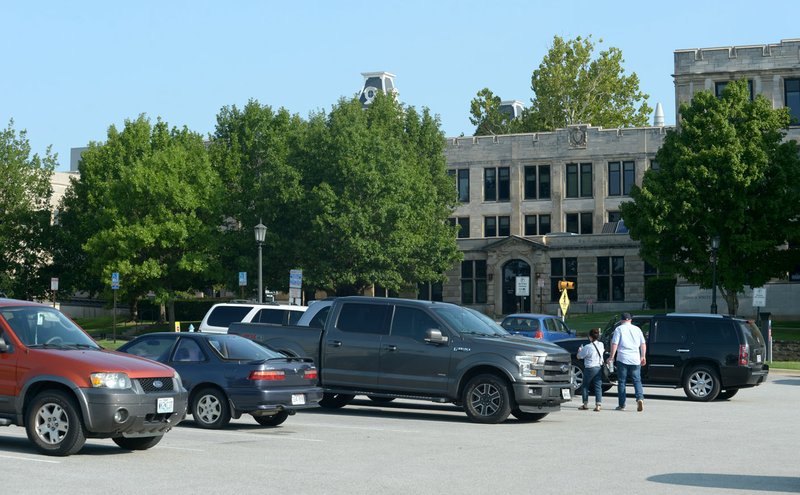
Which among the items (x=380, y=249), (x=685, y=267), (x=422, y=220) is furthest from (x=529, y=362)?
(x=422, y=220)

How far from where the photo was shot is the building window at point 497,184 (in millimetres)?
82375

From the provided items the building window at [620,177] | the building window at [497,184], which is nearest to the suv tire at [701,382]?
the building window at [620,177]

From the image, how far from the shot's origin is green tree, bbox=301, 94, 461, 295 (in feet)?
195

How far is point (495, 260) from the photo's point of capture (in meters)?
78.3

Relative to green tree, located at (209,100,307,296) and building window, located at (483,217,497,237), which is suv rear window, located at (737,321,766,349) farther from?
building window, located at (483,217,497,237)

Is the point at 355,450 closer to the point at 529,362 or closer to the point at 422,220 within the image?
the point at 529,362

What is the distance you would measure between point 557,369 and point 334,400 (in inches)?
181

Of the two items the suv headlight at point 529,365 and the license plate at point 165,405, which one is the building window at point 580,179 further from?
the license plate at point 165,405

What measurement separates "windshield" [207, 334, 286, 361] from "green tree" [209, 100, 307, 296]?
40.7 m

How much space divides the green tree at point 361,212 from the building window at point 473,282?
13753 millimetres

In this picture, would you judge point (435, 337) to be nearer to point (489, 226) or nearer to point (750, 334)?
point (750, 334)

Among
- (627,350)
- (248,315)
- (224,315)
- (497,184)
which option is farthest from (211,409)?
(497,184)

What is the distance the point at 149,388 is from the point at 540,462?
4.65 m

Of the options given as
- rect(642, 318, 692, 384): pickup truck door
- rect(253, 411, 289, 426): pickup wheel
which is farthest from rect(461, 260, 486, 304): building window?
rect(253, 411, 289, 426): pickup wheel
